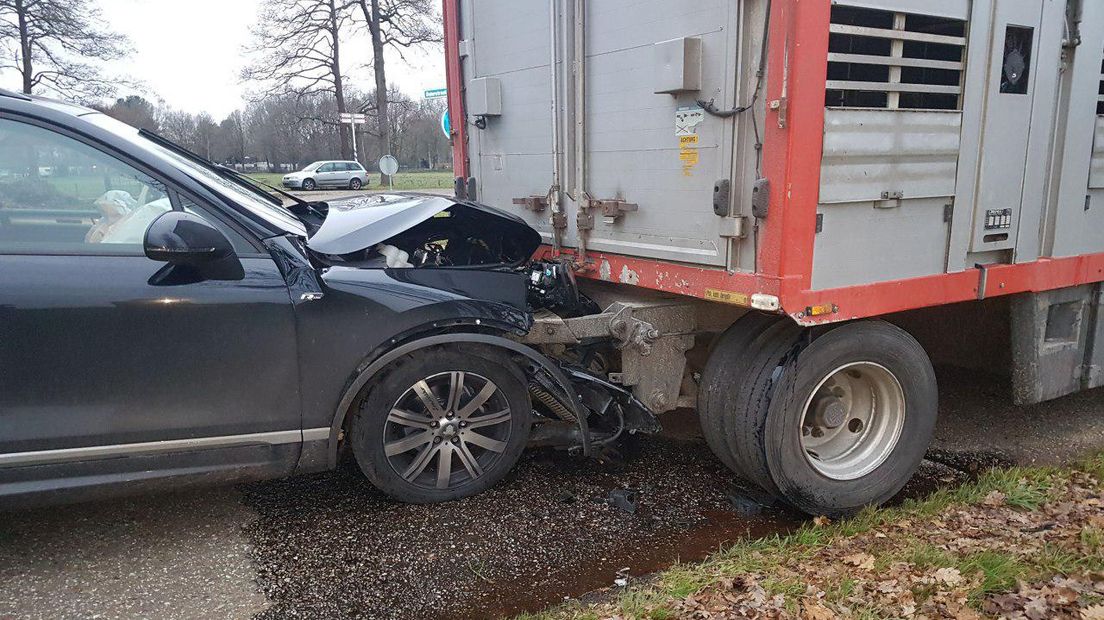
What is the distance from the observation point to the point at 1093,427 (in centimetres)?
515

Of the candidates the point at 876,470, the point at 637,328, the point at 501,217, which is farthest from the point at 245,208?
the point at 876,470

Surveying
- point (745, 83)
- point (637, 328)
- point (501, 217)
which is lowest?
point (637, 328)

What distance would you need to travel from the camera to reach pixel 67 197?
3145 millimetres

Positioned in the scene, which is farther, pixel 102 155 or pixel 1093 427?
pixel 1093 427

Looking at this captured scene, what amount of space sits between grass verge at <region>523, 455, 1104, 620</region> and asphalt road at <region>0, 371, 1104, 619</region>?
0.32 m

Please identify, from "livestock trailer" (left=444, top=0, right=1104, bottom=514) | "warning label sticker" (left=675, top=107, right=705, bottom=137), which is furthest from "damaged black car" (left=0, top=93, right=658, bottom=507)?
"warning label sticker" (left=675, top=107, right=705, bottom=137)

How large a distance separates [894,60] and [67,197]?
141 inches

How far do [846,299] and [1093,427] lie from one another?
9.69 ft

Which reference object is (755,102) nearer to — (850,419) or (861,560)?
(850,419)

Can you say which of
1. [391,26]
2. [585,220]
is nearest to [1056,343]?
[585,220]

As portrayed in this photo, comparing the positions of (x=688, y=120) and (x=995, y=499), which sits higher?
(x=688, y=120)

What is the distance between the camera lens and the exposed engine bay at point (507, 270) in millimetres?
3732

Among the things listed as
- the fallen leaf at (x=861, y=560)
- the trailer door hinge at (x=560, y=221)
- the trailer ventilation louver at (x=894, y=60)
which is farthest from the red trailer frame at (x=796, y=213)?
the fallen leaf at (x=861, y=560)

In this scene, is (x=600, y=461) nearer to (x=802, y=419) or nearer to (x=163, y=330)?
(x=802, y=419)
